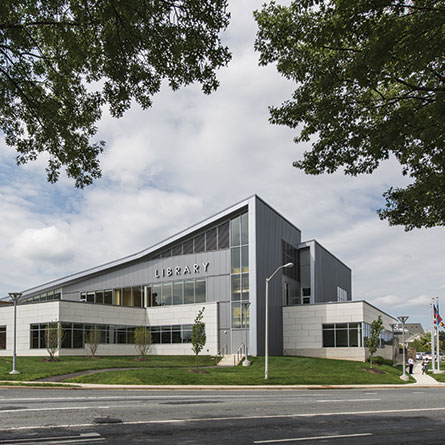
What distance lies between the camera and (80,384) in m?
23.9

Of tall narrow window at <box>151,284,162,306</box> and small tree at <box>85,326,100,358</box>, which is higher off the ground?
tall narrow window at <box>151,284,162,306</box>

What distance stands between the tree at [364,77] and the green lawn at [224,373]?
55.1 ft

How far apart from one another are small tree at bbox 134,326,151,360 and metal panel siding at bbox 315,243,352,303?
54.5 ft

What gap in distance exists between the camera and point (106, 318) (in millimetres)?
43656

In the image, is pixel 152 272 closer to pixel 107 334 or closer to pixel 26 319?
pixel 107 334

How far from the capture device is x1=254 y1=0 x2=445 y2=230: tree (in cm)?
826

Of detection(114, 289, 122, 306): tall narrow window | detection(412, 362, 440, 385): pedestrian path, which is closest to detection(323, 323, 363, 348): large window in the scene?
detection(412, 362, 440, 385): pedestrian path

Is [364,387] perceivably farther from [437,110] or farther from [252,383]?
[437,110]

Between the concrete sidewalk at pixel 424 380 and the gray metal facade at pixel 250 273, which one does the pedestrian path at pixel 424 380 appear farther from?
the gray metal facade at pixel 250 273

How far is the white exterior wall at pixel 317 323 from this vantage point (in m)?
40.5

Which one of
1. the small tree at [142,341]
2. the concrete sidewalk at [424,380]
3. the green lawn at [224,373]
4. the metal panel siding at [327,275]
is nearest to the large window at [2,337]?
the green lawn at [224,373]

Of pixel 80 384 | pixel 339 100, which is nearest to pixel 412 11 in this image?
pixel 339 100

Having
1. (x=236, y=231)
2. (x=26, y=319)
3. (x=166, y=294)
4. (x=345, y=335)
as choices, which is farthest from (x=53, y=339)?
(x=345, y=335)

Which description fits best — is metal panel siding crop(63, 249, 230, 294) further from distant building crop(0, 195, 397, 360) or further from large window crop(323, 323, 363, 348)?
large window crop(323, 323, 363, 348)
